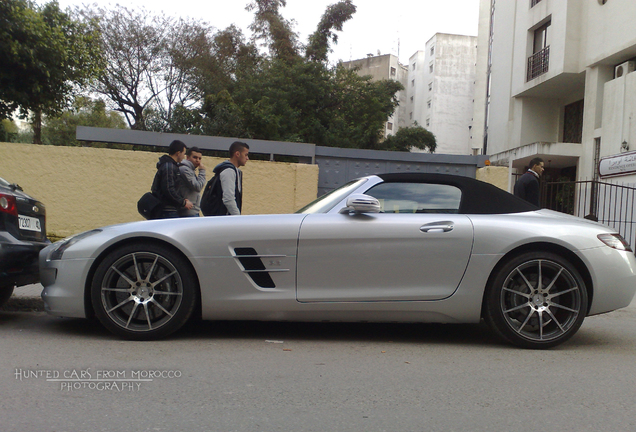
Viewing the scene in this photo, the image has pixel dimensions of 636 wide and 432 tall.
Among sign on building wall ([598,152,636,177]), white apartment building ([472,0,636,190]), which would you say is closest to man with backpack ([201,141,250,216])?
white apartment building ([472,0,636,190])

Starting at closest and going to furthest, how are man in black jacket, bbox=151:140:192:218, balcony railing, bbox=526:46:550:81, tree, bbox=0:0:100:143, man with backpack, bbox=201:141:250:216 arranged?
man with backpack, bbox=201:141:250:216 → man in black jacket, bbox=151:140:192:218 → tree, bbox=0:0:100:143 → balcony railing, bbox=526:46:550:81

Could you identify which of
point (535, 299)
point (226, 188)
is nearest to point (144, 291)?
point (226, 188)

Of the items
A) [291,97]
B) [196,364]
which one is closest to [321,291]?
[196,364]

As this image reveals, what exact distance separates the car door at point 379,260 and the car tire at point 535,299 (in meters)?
0.33

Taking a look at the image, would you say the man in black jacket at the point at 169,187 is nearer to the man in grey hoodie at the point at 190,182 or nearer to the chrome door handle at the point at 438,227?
the man in grey hoodie at the point at 190,182

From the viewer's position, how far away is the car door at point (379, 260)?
156 inches

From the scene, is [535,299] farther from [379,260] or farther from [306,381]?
[306,381]

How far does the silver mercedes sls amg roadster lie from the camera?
398 cm

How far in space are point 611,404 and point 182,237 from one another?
2822 mm

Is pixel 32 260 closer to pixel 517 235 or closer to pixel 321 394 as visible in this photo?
pixel 321 394

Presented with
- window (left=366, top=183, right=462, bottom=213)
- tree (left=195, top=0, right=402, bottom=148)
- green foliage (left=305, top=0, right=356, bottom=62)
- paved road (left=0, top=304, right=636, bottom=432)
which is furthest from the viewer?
green foliage (left=305, top=0, right=356, bottom=62)

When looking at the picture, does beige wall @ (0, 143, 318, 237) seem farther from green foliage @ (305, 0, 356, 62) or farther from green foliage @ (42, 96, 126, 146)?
green foliage @ (42, 96, 126, 146)

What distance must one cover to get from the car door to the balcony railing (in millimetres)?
16697

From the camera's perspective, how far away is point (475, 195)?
4305 millimetres
